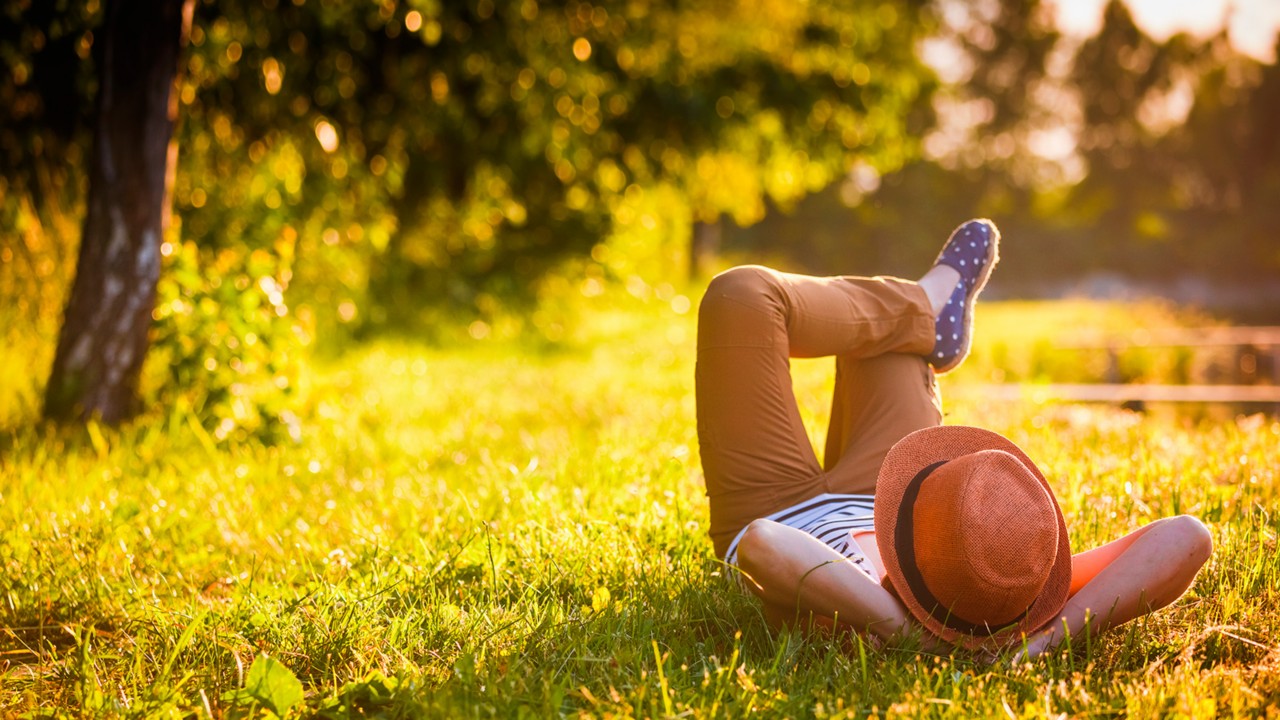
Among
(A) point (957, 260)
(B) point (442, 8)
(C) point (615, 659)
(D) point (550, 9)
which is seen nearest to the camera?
(C) point (615, 659)

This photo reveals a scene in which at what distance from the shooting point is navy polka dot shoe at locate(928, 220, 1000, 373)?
3.16m

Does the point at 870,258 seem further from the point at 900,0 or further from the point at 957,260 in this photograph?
the point at 957,260

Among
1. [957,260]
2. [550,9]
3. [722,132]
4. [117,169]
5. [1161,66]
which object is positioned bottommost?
[957,260]

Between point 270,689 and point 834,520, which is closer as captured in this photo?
point 270,689

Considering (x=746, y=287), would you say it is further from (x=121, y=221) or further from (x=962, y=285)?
Result: (x=121, y=221)

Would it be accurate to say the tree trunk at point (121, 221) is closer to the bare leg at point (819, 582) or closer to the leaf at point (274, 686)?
the leaf at point (274, 686)

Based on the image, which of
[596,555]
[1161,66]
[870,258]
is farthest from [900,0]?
[870,258]

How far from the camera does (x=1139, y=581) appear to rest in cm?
234

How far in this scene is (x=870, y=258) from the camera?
155 ft

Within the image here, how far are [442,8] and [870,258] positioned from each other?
42206 millimetres

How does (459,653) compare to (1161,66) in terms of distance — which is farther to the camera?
(1161,66)

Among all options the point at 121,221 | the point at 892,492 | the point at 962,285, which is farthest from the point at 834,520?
the point at 121,221

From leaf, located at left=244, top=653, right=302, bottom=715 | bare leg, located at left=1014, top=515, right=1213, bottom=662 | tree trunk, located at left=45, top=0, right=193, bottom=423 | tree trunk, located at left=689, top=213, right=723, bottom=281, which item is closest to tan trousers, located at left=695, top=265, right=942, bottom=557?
bare leg, located at left=1014, top=515, right=1213, bottom=662

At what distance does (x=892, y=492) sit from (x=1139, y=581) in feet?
2.03
